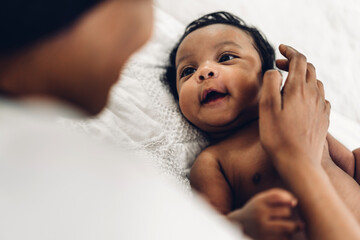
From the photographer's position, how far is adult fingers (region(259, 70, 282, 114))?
70cm

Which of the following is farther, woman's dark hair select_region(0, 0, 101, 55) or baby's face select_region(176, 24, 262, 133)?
baby's face select_region(176, 24, 262, 133)

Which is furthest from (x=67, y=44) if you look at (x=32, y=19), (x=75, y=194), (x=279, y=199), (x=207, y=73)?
(x=207, y=73)

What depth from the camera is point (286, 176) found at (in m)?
0.64

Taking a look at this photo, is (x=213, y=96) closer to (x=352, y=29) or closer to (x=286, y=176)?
(x=286, y=176)

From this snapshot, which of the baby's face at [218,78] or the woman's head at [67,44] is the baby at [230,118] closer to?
the baby's face at [218,78]

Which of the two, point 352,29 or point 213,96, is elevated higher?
point 352,29

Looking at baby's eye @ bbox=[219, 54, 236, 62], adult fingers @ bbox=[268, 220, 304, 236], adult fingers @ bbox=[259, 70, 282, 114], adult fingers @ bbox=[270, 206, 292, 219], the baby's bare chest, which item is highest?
adult fingers @ bbox=[259, 70, 282, 114]

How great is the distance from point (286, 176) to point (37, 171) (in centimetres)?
44

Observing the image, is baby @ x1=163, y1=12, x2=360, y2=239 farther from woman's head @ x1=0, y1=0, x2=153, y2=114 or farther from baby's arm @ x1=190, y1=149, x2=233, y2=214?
woman's head @ x1=0, y1=0, x2=153, y2=114

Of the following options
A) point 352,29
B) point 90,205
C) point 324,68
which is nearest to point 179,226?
point 90,205

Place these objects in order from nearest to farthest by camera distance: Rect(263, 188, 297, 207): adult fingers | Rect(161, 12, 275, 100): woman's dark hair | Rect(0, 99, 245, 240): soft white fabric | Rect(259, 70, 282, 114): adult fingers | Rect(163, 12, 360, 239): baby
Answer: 1. Rect(0, 99, 245, 240): soft white fabric
2. Rect(263, 188, 297, 207): adult fingers
3. Rect(259, 70, 282, 114): adult fingers
4. Rect(163, 12, 360, 239): baby
5. Rect(161, 12, 275, 100): woman's dark hair

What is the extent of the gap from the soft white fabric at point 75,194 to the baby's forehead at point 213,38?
25.2 inches

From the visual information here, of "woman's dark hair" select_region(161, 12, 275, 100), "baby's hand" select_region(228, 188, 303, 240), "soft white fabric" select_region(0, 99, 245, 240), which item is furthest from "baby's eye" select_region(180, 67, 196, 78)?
"soft white fabric" select_region(0, 99, 245, 240)

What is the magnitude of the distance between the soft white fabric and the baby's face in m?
0.51
